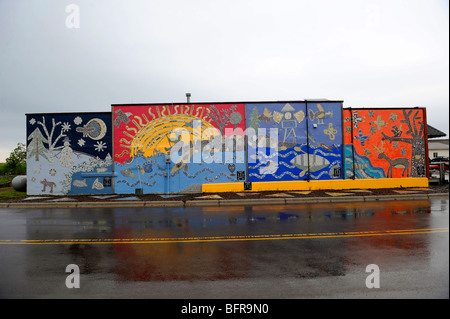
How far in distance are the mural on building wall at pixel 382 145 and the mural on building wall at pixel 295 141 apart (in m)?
0.83

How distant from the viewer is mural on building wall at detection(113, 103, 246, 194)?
1733 centimetres

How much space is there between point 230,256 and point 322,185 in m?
13.4

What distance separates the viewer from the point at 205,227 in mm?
8156

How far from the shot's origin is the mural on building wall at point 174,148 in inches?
682

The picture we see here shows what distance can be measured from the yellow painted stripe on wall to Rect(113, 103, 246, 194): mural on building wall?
23.8 inches

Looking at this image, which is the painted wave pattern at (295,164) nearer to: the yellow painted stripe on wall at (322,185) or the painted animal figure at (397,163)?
the yellow painted stripe on wall at (322,185)

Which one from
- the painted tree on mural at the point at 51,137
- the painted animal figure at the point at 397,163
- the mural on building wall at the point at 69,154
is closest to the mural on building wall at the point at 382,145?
the painted animal figure at the point at 397,163

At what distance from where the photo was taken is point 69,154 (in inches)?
686

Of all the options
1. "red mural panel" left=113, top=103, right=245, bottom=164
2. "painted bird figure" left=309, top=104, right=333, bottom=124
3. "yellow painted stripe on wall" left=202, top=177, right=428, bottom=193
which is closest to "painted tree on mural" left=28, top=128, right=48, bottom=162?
"red mural panel" left=113, top=103, right=245, bottom=164

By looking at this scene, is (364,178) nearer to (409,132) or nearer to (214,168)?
(409,132)

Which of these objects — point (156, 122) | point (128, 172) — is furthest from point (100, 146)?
point (156, 122)

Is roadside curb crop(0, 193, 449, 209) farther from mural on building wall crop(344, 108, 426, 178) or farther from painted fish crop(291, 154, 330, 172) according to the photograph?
mural on building wall crop(344, 108, 426, 178)
